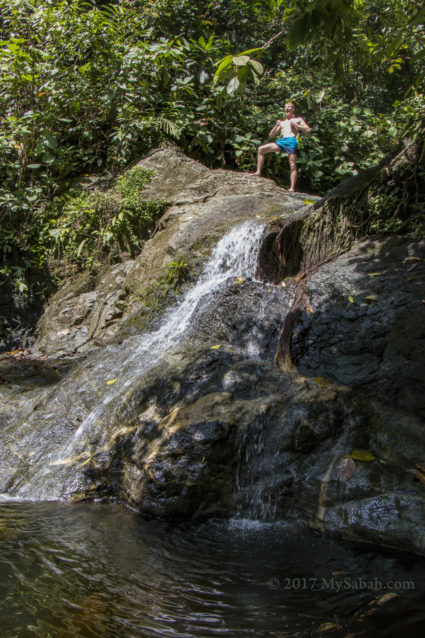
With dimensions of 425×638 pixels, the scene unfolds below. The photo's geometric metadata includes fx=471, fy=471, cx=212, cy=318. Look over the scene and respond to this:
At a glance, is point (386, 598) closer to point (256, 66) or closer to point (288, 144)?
point (256, 66)

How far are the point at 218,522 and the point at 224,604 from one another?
1.11m

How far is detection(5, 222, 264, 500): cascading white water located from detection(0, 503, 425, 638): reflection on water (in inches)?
29.5

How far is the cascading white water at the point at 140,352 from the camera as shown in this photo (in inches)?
167

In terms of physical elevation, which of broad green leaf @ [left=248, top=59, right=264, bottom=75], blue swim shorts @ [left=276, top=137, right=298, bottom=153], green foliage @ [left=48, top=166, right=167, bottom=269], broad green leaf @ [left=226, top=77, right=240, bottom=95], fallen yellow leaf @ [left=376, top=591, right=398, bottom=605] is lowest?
fallen yellow leaf @ [left=376, top=591, right=398, bottom=605]

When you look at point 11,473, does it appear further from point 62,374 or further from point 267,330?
point 267,330

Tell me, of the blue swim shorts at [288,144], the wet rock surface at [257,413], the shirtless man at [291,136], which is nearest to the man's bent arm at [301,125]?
the shirtless man at [291,136]

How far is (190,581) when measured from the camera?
2.64 m

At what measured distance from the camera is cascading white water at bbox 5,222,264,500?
13.9ft

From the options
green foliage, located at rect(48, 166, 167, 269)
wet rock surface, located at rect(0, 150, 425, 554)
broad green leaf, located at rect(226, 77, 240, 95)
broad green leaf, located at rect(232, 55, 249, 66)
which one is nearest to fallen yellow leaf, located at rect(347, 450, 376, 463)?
wet rock surface, located at rect(0, 150, 425, 554)

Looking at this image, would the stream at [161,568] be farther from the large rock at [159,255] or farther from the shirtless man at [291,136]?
the shirtless man at [291,136]

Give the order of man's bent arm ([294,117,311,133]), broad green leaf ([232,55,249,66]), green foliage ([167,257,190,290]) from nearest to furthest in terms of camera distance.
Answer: broad green leaf ([232,55,249,66]) → green foliage ([167,257,190,290]) → man's bent arm ([294,117,311,133])

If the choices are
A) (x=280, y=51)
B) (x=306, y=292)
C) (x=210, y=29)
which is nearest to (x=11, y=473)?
(x=306, y=292)

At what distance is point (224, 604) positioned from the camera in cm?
240

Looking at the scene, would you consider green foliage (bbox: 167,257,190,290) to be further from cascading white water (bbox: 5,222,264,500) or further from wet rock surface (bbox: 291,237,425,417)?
wet rock surface (bbox: 291,237,425,417)
